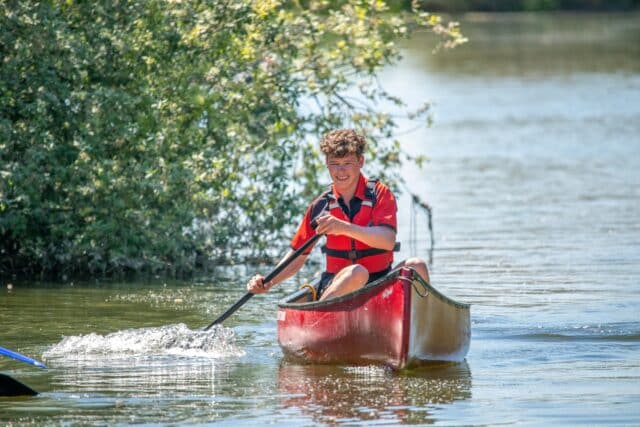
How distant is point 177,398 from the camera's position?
8.34 m

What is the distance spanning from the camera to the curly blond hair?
8992 millimetres

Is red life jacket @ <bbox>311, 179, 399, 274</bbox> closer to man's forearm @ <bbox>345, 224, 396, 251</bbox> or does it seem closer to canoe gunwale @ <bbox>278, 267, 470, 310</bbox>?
man's forearm @ <bbox>345, 224, 396, 251</bbox>

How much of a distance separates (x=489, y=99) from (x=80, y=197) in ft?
66.2

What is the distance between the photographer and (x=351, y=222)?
9.18 meters

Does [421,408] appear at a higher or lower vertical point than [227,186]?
lower

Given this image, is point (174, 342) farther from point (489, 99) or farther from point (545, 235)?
point (489, 99)

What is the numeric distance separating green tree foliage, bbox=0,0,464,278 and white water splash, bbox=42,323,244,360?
229 cm

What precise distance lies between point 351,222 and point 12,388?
2.30 meters

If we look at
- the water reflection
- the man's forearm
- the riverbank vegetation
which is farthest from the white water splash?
the riverbank vegetation

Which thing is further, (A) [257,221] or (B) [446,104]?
(B) [446,104]

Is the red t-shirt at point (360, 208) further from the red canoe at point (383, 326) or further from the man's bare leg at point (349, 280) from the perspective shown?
the red canoe at point (383, 326)

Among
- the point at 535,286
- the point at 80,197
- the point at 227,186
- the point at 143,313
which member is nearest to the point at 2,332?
the point at 143,313

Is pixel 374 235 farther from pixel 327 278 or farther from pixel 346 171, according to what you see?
pixel 327 278

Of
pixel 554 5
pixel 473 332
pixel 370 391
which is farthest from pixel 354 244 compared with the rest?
pixel 554 5
